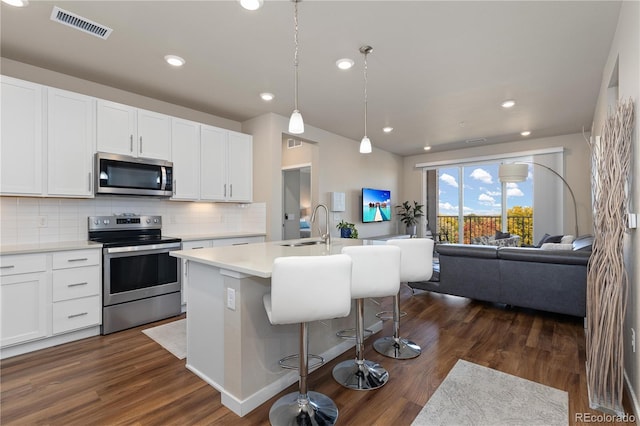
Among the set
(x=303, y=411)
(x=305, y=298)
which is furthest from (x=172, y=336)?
(x=305, y=298)

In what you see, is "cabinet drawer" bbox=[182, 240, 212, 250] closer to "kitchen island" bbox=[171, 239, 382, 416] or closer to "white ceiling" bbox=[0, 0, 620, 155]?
"kitchen island" bbox=[171, 239, 382, 416]

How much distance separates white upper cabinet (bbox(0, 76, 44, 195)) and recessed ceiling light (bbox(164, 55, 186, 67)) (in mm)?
1187

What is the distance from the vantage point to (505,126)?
210 inches

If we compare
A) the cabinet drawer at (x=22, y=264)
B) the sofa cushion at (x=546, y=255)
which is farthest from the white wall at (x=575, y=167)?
the cabinet drawer at (x=22, y=264)

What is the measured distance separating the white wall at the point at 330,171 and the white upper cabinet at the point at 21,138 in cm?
249

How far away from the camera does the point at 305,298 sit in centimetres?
162

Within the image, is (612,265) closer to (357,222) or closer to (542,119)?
(542,119)

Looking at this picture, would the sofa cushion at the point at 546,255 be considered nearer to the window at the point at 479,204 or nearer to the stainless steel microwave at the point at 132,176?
the window at the point at 479,204

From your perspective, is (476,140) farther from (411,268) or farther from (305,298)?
(305,298)

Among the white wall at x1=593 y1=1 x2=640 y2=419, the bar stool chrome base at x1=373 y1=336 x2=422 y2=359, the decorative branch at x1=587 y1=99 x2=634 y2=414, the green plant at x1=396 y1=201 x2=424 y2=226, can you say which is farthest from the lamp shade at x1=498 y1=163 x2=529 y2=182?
the bar stool chrome base at x1=373 y1=336 x2=422 y2=359

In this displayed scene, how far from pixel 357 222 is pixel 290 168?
1.87m

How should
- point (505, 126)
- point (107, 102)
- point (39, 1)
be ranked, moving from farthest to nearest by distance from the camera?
1. point (505, 126)
2. point (107, 102)
3. point (39, 1)

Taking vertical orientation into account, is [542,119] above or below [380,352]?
above

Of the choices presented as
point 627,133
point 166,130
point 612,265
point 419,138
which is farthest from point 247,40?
point 419,138
